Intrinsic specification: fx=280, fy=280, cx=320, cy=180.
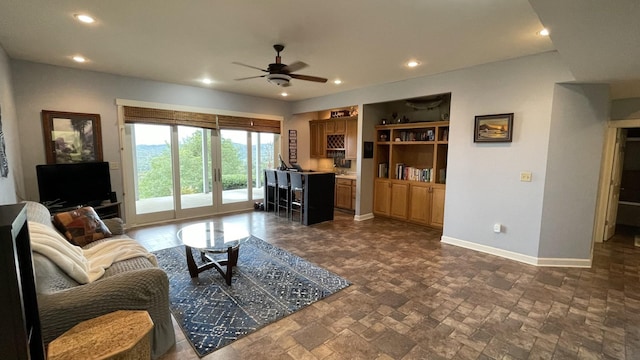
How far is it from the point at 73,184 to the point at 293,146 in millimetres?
4446

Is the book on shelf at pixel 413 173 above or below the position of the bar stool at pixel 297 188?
above

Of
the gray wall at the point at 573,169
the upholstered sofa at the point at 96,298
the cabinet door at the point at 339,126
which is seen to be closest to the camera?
the upholstered sofa at the point at 96,298

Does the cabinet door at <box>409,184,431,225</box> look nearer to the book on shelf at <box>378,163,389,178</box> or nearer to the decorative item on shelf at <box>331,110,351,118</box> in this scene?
the book on shelf at <box>378,163,389,178</box>

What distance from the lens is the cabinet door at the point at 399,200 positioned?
569cm

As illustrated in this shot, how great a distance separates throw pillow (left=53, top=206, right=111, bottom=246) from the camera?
292 cm

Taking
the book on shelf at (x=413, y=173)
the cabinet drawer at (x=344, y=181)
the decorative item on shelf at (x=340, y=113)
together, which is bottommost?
the cabinet drawer at (x=344, y=181)

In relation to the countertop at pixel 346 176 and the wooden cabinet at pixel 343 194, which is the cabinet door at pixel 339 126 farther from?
the wooden cabinet at pixel 343 194

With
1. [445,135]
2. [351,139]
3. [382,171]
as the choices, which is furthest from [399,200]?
[351,139]

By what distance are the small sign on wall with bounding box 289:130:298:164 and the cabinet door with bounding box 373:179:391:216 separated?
2.34 meters

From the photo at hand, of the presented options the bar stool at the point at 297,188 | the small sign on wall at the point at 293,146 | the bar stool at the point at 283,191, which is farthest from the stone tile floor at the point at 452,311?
the small sign on wall at the point at 293,146

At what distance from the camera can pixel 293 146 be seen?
24.1 feet

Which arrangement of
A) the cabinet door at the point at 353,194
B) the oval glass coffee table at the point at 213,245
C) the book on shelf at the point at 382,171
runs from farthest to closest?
the cabinet door at the point at 353,194
the book on shelf at the point at 382,171
the oval glass coffee table at the point at 213,245

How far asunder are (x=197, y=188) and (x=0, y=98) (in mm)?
3180

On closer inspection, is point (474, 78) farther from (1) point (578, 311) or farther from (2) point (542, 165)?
(1) point (578, 311)
